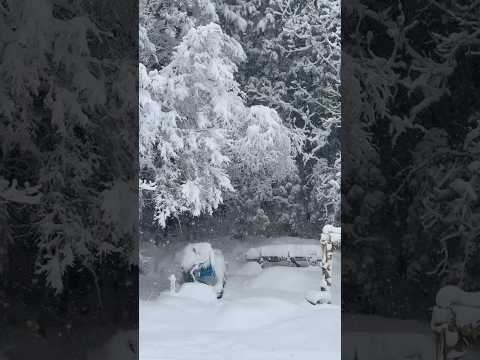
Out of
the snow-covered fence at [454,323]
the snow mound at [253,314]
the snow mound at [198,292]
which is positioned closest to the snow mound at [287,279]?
the snow mound at [198,292]

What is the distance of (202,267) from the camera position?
11086mm

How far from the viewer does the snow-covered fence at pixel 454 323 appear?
2.69m

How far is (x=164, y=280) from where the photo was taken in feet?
39.9

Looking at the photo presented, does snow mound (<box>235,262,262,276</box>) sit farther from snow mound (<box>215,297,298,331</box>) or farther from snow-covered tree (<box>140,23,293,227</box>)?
snow mound (<box>215,297,298,331</box>)

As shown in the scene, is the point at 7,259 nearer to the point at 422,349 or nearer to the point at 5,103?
the point at 5,103

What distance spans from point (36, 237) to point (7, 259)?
0.16 m

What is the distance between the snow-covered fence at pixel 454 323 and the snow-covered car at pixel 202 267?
8.40 m

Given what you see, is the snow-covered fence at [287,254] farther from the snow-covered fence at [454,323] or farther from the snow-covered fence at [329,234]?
the snow-covered fence at [454,323]

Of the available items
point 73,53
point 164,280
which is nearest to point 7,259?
point 73,53

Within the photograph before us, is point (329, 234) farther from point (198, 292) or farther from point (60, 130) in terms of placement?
point (60, 130)

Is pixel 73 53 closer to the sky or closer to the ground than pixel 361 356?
closer to the sky

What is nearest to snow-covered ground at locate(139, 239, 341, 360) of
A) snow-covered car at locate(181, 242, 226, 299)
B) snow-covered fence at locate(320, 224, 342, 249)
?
snow-covered car at locate(181, 242, 226, 299)

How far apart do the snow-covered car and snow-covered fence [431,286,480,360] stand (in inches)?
331

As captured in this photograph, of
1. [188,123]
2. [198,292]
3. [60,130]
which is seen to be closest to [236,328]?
[198,292]
